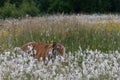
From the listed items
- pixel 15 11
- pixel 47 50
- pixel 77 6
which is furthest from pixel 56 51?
pixel 77 6

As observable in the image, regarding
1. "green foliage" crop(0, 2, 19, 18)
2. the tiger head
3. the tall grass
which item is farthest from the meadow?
"green foliage" crop(0, 2, 19, 18)

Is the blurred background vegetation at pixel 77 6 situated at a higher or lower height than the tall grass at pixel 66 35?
lower

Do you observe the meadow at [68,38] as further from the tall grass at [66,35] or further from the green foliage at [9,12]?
the green foliage at [9,12]

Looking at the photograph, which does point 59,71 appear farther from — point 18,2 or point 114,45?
point 18,2

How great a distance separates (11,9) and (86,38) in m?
29.0

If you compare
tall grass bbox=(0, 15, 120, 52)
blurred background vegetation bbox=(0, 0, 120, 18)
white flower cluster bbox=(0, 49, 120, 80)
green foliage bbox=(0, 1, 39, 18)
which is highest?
white flower cluster bbox=(0, 49, 120, 80)

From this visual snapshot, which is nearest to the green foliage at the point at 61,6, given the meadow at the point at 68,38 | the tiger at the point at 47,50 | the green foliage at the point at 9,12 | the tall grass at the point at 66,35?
the green foliage at the point at 9,12

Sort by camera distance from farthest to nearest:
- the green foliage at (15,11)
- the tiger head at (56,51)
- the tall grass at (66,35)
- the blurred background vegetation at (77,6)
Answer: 1. the blurred background vegetation at (77,6)
2. the green foliage at (15,11)
3. the tall grass at (66,35)
4. the tiger head at (56,51)

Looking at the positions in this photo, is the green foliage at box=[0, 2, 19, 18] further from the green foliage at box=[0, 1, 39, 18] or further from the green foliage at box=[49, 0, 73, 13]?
the green foliage at box=[49, 0, 73, 13]

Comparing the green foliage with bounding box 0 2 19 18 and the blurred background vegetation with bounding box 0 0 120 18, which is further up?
the green foliage with bounding box 0 2 19 18

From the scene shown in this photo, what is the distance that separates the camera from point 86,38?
37.2 ft

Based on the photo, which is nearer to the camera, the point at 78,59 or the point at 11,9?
the point at 78,59

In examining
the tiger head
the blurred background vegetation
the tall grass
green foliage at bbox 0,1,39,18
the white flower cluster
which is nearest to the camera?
the white flower cluster

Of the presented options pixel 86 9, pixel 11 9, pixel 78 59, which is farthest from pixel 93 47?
pixel 86 9
